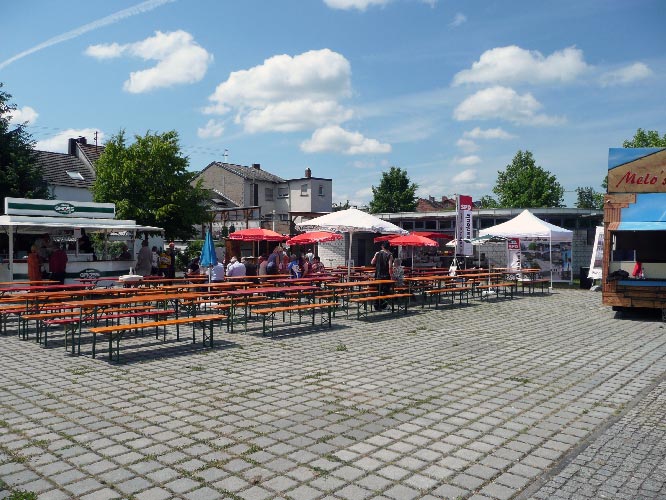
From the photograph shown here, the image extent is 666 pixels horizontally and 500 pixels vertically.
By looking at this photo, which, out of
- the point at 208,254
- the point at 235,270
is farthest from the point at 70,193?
the point at 208,254

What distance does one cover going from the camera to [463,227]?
810 inches

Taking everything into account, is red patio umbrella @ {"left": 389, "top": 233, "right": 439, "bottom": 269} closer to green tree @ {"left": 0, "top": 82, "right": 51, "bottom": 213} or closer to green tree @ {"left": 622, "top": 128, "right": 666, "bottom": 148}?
green tree @ {"left": 0, "top": 82, "right": 51, "bottom": 213}

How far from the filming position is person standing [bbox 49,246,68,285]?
15.6 metres

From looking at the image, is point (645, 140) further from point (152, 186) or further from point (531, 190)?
point (152, 186)

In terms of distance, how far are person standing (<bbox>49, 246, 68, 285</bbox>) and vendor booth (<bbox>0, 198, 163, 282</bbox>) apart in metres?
0.95

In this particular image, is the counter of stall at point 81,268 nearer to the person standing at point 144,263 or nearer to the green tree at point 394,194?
the person standing at point 144,263

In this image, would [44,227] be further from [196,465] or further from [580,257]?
[580,257]

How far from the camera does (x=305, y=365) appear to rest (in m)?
8.02

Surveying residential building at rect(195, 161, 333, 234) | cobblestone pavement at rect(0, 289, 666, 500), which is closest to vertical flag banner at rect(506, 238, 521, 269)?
cobblestone pavement at rect(0, 289, 666, 500)

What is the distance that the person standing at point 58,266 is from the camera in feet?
51.1

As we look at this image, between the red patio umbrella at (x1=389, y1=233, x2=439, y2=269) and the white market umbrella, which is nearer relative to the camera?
the white market umbrella

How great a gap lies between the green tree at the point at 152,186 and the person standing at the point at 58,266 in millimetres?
11898

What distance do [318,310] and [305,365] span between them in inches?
258

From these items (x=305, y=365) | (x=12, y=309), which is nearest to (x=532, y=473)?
(x=305, y=365)
